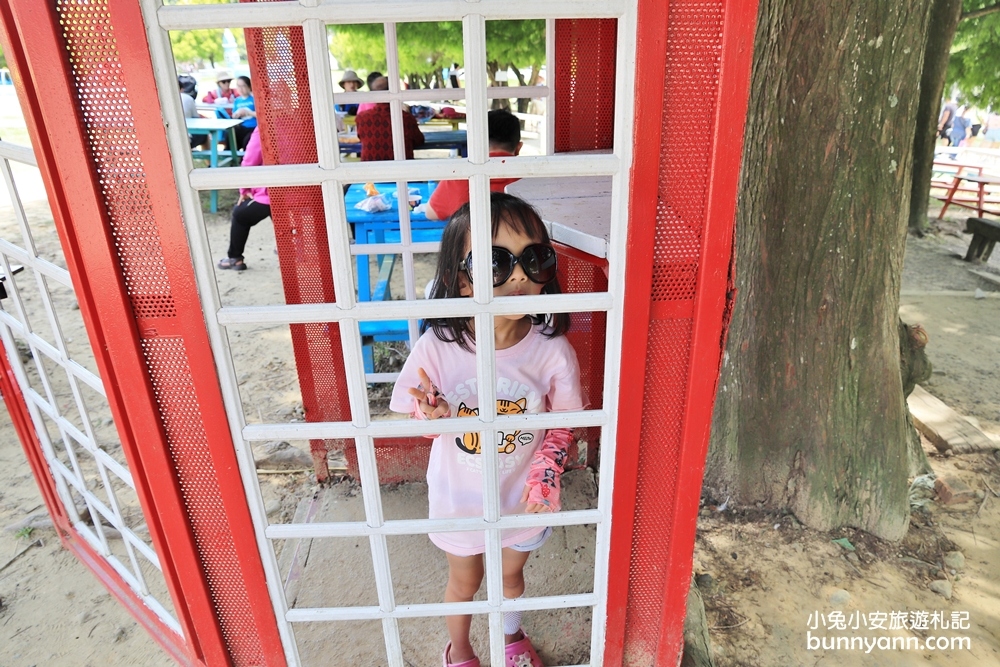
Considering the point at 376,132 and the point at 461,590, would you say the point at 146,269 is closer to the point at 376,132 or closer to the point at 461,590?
the point at 461,590

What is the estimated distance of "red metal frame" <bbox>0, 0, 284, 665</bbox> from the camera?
3.78 ft

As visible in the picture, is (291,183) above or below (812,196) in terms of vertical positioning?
above

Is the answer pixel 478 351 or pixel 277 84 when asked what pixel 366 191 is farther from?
pixel 478 351

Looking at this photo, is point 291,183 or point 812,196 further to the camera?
point 812,196

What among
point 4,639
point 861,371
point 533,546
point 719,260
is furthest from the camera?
point 861,371

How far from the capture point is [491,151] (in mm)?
3174

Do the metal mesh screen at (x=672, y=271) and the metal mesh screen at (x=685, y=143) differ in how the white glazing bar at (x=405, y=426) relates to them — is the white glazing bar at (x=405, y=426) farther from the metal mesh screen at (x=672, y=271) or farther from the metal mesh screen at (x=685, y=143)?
the metal mesh screen at (x=685, y=143)

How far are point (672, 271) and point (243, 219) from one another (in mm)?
5829

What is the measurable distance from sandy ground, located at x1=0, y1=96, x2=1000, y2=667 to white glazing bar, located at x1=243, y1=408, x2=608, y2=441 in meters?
1.06

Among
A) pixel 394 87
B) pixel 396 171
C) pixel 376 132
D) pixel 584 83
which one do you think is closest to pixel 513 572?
pixel 396 171

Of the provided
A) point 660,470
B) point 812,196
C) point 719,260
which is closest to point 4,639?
point 660,470

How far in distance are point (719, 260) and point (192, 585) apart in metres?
1.55

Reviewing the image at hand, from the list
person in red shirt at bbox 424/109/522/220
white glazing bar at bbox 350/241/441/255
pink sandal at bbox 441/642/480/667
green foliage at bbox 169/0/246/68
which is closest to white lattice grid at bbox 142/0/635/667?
pink sandal at bbox 441/642/480/667

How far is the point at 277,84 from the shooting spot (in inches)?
91.4
